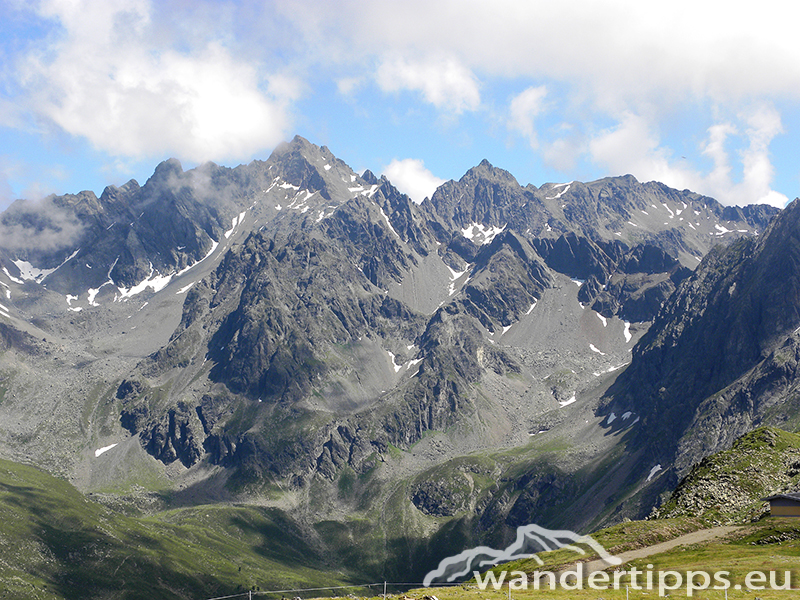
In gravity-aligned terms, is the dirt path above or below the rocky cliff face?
below

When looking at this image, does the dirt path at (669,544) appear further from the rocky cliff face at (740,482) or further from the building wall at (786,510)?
the rocky cliff face at (740,482)

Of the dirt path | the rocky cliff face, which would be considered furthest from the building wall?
the dirt path

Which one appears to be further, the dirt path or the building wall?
the building wall

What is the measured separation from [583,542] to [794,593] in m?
37.6

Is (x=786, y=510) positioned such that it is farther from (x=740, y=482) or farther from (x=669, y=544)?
(x=740, y=482)

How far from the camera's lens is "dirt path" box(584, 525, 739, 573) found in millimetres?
79562

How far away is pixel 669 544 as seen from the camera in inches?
3403

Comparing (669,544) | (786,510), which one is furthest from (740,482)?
(669,544)

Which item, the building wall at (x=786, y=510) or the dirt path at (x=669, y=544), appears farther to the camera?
the building wall at (x=786, y=510)

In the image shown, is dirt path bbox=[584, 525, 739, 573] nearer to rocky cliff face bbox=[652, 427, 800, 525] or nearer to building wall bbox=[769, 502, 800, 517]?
building wall bbox=[769, 502, 800, 517]

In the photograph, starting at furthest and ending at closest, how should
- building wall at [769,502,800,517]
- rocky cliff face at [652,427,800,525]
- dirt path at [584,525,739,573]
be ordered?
1. rocky cliff face at [652,427,800,525]
2. building wall at [769,502,800,517]
3. dirt path at [584,525,739,573]

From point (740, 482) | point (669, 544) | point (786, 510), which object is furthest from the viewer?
point (740, 482)

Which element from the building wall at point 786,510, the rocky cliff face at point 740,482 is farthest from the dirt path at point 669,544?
the rocky cliff face at point 740,482

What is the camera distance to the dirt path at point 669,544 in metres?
79.6
